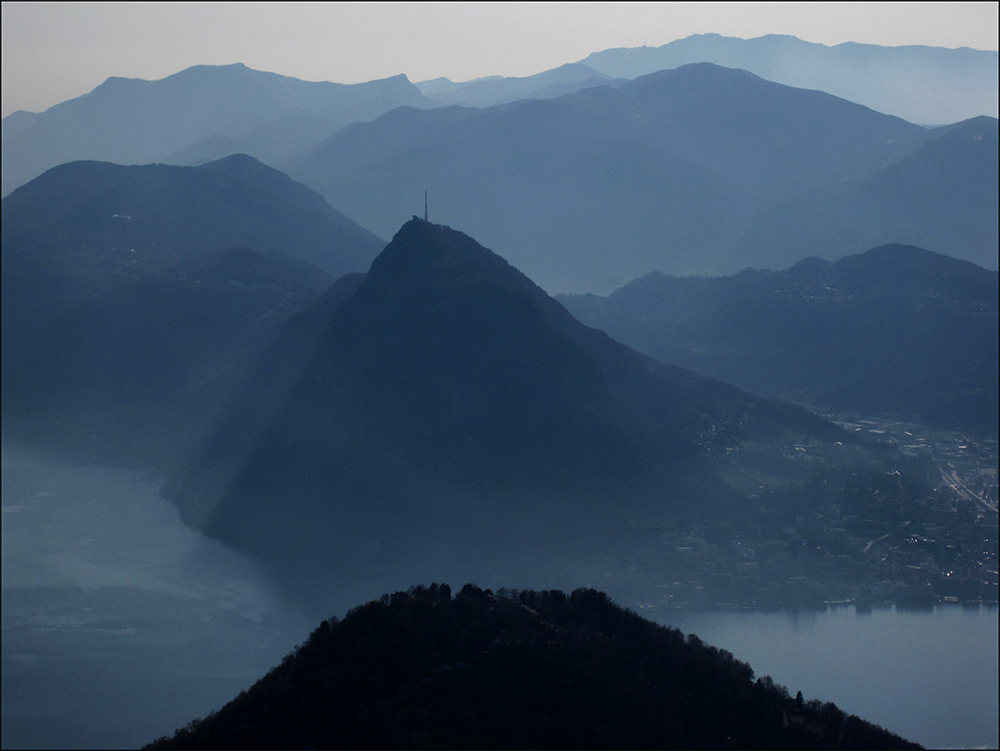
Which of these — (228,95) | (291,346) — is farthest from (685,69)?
(291,346)

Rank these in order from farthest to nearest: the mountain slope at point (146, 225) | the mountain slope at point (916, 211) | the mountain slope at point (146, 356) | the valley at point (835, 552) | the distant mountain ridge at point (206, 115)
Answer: the distant mountain ridge at point (206, 115)
the mountain slope at point (916, 211)
the mountain slope at point (146, 225)
the mountain slope at point (146, 356)
the valley at point (835, 552)

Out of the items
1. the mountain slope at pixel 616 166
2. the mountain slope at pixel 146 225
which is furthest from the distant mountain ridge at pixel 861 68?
the mountain slope at pixel 146 225

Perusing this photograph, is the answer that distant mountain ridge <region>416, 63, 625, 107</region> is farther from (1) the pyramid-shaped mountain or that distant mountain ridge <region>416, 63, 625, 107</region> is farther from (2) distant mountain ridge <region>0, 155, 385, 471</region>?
(1) the pyramid-shaped mountain

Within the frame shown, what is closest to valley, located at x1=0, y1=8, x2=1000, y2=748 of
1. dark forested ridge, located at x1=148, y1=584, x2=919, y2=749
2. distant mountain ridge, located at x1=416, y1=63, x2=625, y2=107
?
dark forested ridge, located at x1=148, y1=584, x2=919, y2=749

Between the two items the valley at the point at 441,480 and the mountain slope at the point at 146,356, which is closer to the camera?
the valley at the point at 441,480

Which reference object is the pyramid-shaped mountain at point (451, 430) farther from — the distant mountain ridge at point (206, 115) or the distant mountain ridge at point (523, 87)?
the distant mountain ridge at point (523, 87)

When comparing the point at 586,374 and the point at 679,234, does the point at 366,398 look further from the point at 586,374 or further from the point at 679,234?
the point at 679,234
